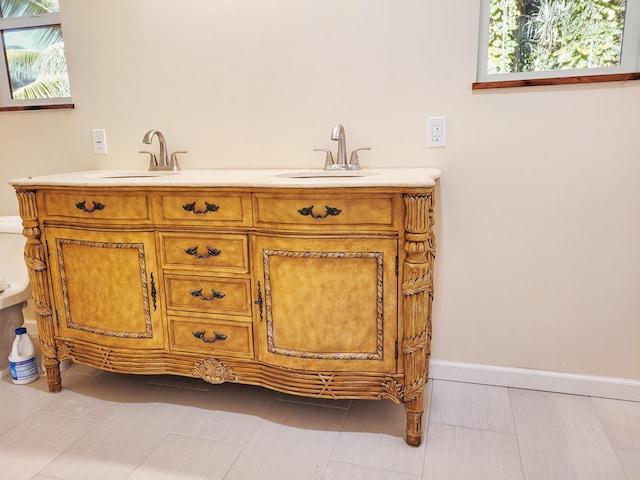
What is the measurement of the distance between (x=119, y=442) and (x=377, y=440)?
0.87m

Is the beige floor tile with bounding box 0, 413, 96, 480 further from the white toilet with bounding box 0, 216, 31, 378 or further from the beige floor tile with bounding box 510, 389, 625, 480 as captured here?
Result: the beige floor tile with bounding box 510, 389, 625, 480

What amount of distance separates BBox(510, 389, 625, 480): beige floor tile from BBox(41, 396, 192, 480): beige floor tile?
120 centimetres

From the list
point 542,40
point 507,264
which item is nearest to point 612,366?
point 507,264

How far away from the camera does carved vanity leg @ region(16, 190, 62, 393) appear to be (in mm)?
1791

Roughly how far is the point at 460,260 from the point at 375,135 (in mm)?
593

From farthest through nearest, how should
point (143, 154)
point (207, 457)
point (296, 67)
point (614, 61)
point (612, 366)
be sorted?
point (143, 154), point (296, 67), point (612, 366), point (614, 61), point (207, 457)

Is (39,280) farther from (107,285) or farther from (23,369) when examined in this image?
(23,369)

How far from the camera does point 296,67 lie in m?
1.91

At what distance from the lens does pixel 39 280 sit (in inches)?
72.6

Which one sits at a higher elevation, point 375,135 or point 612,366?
point 375,135

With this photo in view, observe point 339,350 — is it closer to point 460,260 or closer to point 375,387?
point 375,387

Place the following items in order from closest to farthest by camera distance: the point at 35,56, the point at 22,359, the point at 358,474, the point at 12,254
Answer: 1. the point at 358,474
2. the point at 22,359
3. the point at 12,254
4. the point at 35,56

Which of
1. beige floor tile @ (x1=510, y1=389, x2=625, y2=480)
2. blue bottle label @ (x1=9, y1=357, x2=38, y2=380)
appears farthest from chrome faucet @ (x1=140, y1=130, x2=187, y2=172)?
beige floor tile @ (x1=510, y1=389, x2=625, y2=480)

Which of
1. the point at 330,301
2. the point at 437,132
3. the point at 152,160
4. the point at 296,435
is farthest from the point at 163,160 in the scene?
the point at 296,435
